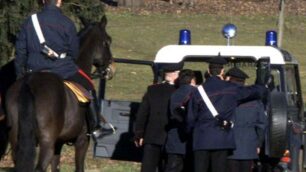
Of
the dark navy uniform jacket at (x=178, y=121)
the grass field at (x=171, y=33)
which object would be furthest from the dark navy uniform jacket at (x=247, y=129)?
the grass field at (x=171, y=33)

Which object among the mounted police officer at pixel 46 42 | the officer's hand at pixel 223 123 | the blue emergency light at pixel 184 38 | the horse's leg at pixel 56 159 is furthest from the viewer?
the blue emergency light at pixel 184 38

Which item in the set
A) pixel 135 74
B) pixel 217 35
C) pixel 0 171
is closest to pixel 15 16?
pixel 0 171

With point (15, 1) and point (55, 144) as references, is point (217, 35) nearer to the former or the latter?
point (15, 1)

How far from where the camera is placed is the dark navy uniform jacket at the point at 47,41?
13.4 metres

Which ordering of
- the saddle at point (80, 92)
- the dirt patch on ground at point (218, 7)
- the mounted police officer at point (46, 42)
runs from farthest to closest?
the dirt patch on ground at point (218, 7), the mounted police officer at point (46, 42), the saddle at point (80, 92)

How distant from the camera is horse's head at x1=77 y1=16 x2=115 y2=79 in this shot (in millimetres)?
14727

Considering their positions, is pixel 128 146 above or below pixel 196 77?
below

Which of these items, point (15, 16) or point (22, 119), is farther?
point (15, 16)

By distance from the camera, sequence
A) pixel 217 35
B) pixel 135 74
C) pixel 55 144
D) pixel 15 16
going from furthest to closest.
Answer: pixel 217 35, pixel 135 74, pixel 15 16, pixel 55 144

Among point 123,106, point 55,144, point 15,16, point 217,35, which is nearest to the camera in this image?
point 55,144

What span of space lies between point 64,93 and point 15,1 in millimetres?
5912

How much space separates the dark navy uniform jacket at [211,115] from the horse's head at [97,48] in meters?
2.61

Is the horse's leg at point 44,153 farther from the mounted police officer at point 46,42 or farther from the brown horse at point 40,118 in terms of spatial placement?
the mounted police officer at point 46,42

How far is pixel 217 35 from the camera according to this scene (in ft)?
151
